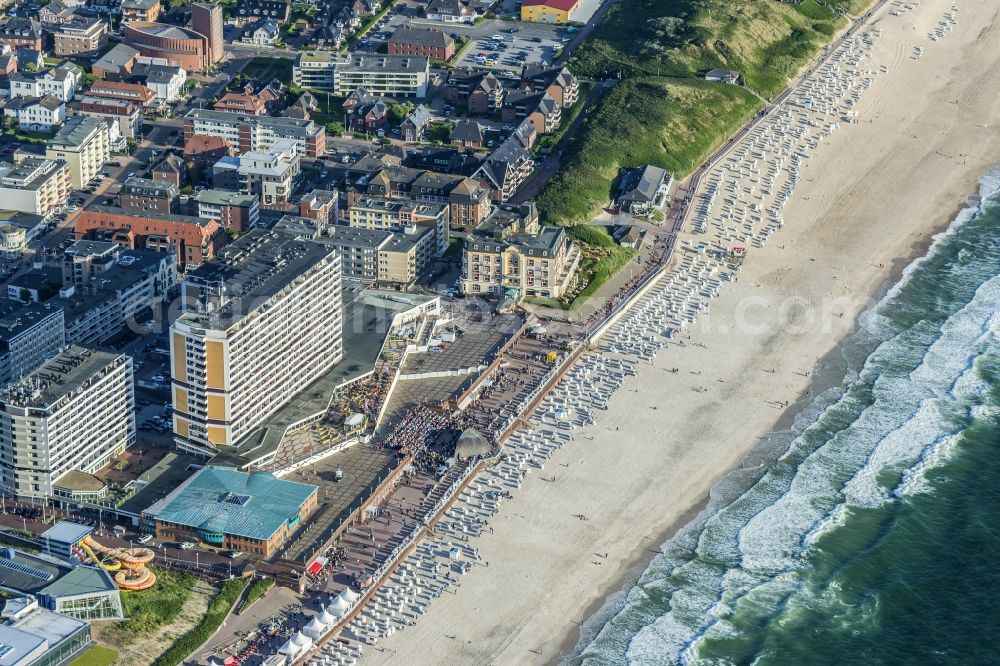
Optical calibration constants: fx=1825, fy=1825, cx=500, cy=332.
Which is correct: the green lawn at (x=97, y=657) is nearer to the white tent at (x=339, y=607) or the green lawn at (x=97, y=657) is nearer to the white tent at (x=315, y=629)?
the white tent at (x=315, y=629)

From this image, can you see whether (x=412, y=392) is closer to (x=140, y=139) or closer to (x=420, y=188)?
(x=420, y=188)

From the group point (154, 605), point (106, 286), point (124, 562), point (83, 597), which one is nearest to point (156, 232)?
point (106, 286)

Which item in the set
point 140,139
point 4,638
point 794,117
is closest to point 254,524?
point 4,638

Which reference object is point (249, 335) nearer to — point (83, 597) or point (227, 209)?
point (83, 597)

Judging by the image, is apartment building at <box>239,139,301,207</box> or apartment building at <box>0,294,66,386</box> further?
apartment building at <box>239,139,301,207</box>

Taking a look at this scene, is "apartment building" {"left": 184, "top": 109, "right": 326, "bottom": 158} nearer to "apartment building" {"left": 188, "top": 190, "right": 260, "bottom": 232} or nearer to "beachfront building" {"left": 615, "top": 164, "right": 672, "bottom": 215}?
"apartment building" {"left": 188, "top": 190, "right": 260, "bottom": 232}

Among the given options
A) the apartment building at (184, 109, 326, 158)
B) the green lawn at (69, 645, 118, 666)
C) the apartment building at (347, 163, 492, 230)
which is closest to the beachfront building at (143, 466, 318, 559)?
the green lawn at (69, 645, 118, 666)
